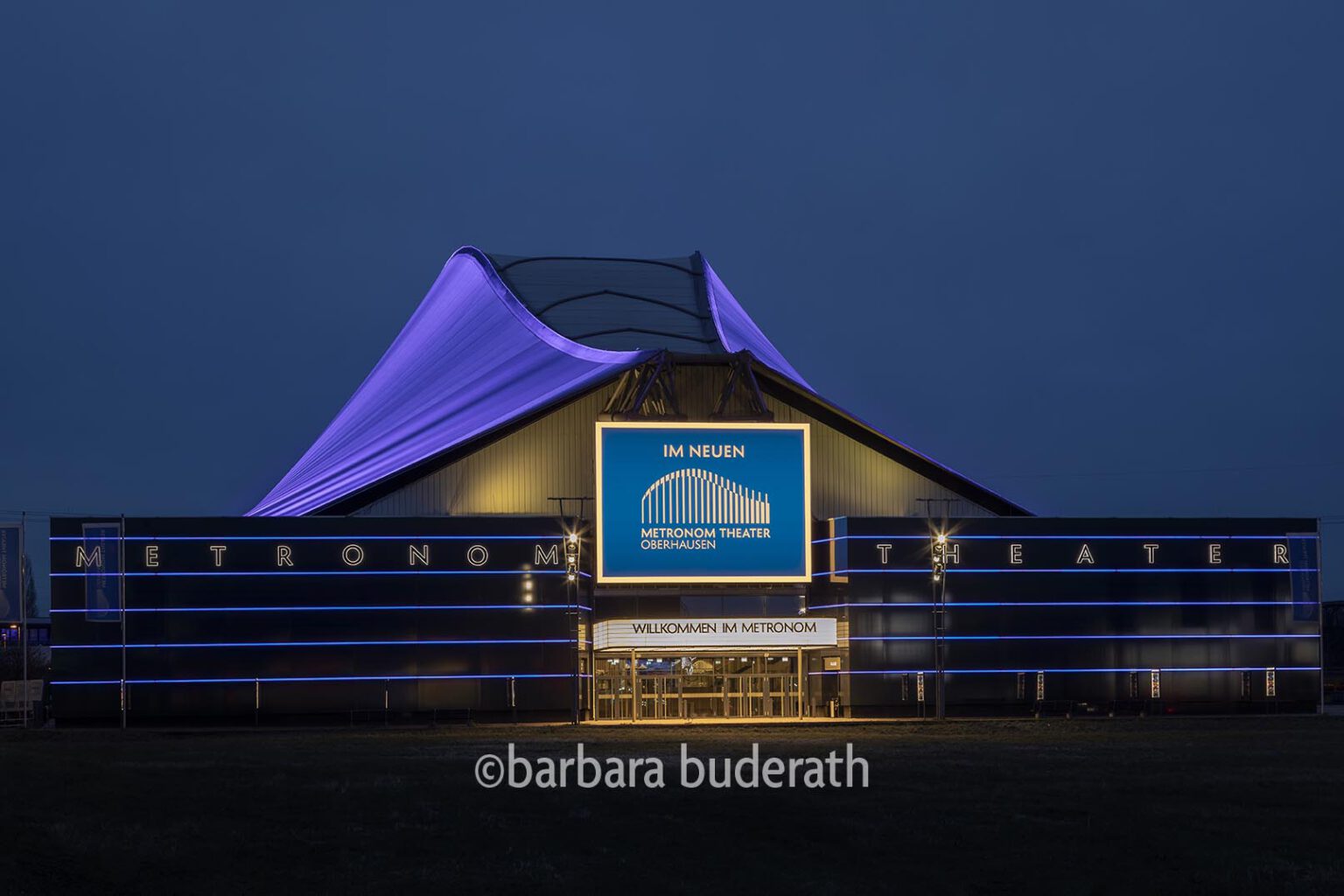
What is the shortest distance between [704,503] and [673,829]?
38660mm

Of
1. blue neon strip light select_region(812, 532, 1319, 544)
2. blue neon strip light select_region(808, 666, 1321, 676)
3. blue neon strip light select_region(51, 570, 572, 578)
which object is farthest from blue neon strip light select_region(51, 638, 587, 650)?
blue neon strip light select_region(812, 532, 1319, 544)

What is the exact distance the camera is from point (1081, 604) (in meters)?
65.6

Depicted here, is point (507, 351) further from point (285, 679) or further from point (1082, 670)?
point (1082, 670)

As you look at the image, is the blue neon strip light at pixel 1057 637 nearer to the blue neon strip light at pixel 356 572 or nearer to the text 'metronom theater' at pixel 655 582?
the text 'metronom theater' at pixel 655 582

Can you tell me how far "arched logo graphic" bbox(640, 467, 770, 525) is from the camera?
63375 mm

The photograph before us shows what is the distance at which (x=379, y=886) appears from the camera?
69.5 ft

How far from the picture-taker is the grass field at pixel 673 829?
71.2ft

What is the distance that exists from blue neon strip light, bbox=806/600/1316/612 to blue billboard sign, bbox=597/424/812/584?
277 centimetres

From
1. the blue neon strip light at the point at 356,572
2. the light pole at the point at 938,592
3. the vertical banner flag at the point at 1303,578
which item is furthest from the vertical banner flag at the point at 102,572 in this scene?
the vertical banner flag at the point at 1303,578

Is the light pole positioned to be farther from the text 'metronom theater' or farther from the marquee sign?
the marquee sign

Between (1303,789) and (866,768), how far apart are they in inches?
325

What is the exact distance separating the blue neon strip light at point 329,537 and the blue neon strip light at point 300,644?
3.67 m
